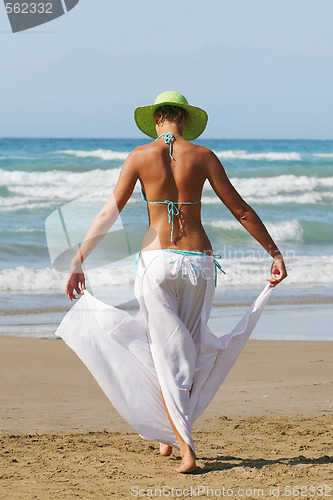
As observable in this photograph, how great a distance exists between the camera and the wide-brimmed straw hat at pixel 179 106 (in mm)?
3953

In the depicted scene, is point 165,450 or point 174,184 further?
point 165,450

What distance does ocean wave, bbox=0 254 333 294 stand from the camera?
10.6m

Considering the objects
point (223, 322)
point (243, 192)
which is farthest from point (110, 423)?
point (243, 192)

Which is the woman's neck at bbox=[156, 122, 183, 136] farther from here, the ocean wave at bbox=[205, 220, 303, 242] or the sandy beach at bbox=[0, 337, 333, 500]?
the ocean wave at bbox=[205, 220, 303, 242]

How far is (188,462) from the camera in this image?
3.84 meters

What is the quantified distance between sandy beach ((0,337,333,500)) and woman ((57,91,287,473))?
0.93 ft

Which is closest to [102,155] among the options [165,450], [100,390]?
[100,390]

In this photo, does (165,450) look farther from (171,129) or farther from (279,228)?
(279,228)

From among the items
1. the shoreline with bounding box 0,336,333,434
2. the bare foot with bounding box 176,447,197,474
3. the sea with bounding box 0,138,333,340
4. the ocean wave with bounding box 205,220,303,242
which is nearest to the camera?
the bare foot with bounding box 176,447,197,474

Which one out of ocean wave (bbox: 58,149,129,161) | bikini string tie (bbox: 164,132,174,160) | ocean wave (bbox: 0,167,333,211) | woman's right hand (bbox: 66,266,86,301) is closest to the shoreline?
woman's right hand (bbox: 66,266,86,301)

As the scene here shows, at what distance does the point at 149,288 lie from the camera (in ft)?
12.6

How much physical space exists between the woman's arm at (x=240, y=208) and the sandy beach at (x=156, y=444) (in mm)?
1024

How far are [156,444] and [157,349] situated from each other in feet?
2.84

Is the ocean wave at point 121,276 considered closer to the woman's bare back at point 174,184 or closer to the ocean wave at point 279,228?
the ocean wave at point 279,228
